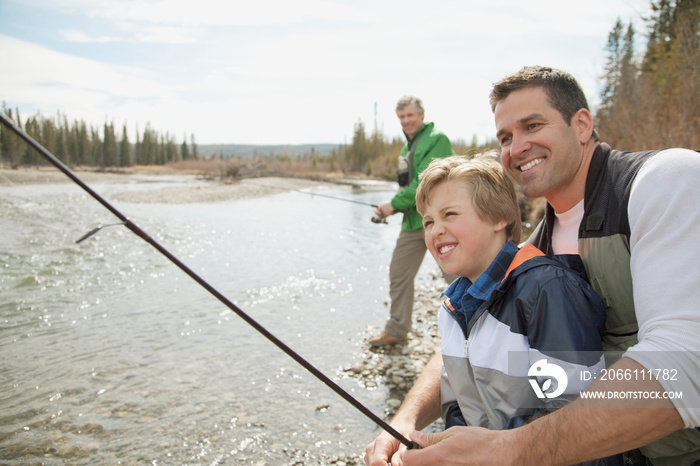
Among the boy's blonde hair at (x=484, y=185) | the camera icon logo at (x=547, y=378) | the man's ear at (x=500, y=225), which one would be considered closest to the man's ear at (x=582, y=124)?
the boy's blonde hair at (x=484, y=185)

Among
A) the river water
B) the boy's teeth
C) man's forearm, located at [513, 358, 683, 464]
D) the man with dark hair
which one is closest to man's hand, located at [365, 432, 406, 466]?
the man with dark hair

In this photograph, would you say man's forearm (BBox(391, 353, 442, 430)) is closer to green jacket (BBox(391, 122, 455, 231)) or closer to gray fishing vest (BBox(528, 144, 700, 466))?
gray fishing vest (BBox(528, 144, 700, 466))

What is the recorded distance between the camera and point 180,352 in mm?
5422

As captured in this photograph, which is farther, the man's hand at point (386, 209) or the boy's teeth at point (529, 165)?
the man's hand at point (386, 209)

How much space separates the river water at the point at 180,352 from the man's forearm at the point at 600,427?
218 centimetres

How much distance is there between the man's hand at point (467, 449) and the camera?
55.9 inches

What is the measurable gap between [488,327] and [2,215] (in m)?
18.8

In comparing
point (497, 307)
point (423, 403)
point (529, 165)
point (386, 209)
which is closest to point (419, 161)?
point (386, 209)

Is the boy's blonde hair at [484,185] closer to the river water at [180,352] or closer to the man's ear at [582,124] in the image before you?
the man's ear at [582,124]

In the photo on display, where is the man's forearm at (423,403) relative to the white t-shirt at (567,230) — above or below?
below

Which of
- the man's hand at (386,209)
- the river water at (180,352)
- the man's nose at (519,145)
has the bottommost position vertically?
the river water at (180,352)

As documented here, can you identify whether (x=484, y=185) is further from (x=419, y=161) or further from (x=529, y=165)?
(x=419, y=161)

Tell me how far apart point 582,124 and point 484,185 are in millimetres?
481

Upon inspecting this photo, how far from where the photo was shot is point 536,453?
1.37 metres
